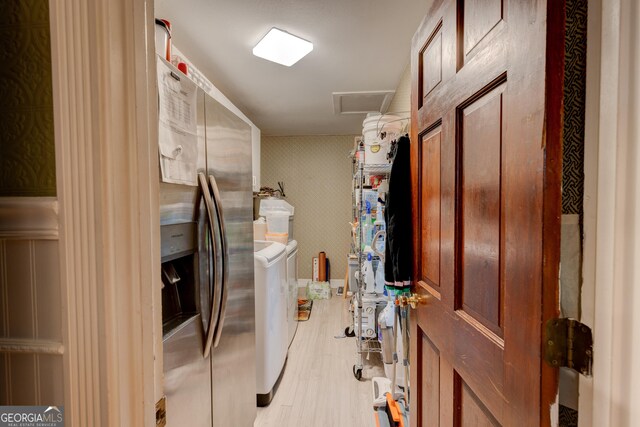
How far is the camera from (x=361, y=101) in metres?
3.45

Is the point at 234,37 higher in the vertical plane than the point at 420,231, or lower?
higher

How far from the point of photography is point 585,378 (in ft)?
1.74

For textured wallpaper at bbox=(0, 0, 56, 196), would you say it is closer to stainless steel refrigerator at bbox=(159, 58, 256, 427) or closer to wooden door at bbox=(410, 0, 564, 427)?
stainless steel refrigerator at bbox=(159, 58, 256, 427)

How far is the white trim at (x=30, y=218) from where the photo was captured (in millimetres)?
556

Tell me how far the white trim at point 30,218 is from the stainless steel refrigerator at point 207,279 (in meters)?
0.37

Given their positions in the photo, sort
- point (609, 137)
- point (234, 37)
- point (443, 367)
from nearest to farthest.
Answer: point (609, 137), point (443, 367), point (234, 37)

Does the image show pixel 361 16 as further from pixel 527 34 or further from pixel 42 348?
pixel 42 348

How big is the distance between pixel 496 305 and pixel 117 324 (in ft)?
2.68

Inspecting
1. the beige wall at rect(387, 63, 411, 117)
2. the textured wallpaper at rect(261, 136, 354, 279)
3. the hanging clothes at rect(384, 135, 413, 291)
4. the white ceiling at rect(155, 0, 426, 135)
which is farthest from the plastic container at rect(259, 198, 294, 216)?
the hanging clothes at rect(384, 135, 413, 291)

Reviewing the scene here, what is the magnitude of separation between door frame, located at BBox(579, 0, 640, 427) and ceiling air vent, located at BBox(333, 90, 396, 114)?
9.30 feet

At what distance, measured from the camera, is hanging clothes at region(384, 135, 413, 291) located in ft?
4.23

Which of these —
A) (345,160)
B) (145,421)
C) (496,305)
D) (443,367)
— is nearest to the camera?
(145,421)

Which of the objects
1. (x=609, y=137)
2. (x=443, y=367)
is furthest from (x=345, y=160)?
(x=609, y=137)

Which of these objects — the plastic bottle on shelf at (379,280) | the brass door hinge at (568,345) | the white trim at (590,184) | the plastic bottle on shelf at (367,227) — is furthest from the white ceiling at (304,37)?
the brass door hinge at (568,345)
